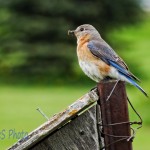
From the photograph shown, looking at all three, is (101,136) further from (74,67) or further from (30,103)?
(74,67)

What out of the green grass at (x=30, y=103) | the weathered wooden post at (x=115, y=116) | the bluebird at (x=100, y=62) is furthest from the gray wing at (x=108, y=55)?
the green grass at (x=30, y=103)

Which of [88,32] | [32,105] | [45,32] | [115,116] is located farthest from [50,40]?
[115,116]

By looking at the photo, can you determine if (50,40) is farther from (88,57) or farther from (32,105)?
(88,57)

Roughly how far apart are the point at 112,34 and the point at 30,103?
738 centimetres

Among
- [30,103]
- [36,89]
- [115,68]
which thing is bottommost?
[115,68]

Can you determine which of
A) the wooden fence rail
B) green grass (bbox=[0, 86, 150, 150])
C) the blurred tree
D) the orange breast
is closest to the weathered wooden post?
the wooden fence rail

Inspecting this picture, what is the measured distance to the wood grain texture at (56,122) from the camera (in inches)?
143

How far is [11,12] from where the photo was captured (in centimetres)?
2647

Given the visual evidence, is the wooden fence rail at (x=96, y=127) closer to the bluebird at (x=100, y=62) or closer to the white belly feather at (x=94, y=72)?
the bluebird at (x=100, y=62)

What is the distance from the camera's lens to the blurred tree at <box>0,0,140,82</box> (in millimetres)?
25500

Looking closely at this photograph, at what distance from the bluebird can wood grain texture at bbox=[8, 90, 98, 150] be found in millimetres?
1934

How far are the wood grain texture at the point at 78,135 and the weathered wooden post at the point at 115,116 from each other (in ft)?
0.20

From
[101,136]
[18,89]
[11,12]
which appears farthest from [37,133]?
[11,12]

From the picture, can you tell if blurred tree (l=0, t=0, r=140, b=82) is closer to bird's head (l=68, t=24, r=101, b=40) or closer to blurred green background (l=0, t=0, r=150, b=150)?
blurred green background (l=0, t=0, r=150, b=150)
